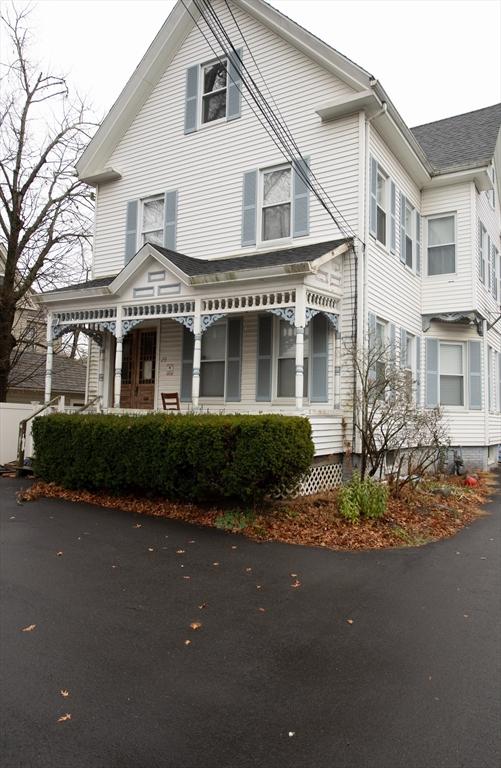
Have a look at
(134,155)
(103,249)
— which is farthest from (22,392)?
(134,155)

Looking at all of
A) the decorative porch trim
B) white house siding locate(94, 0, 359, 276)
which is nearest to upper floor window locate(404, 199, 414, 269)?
the decorative porch trim

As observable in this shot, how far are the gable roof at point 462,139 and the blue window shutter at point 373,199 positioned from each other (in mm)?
3251

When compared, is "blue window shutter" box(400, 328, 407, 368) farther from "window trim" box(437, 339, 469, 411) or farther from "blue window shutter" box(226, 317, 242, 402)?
"blue window shutter" box(226, 317, 242, 402)

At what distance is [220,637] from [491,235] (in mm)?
14981

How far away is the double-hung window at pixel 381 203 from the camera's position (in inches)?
446

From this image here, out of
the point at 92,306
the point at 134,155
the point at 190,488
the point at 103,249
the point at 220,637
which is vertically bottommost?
the point at 220,637

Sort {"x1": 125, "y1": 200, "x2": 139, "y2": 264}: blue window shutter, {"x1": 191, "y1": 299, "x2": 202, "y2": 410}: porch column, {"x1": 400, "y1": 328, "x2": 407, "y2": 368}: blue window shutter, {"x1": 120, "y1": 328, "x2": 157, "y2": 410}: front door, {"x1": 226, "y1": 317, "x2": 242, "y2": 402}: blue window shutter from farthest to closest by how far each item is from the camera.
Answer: {"x1": 125, "y1": 200, "x2": 139, "y2": 264}: blue window shutter < {"x1": 120, "y1": 328, "x2": 157, "y2": 410}: front door < {"x1": 400, "y1": 328, "x2": 407, "y2": 368}: blue window shutter < {"x1": 226, "y1": 317, "x2": 242, "y2": 402}: blue window shutter < {"x1": 191, "y1": 299, "x2": 202, "y2": 410}: porch column

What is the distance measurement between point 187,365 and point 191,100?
21.6 ft

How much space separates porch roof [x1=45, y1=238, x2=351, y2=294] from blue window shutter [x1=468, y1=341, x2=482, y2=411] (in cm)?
535

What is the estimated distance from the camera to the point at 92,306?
11938mm

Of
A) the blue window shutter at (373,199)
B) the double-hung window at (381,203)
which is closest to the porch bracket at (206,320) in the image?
the blue window shutter at (373,199)

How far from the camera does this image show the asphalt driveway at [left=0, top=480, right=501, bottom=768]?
2.80 meters

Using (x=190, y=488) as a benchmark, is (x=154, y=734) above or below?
below

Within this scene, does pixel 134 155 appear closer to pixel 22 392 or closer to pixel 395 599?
pixel 395 599
